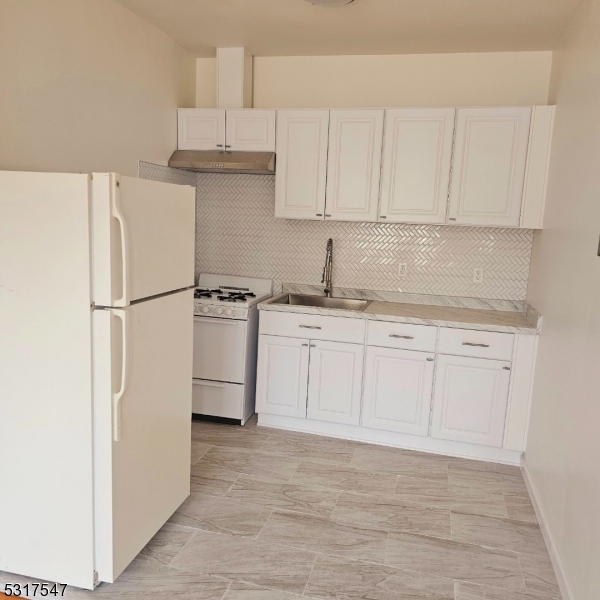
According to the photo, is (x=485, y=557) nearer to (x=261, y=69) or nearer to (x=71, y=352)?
(x=71, y=352)

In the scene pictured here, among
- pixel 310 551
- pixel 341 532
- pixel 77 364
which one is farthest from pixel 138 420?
pixel 341 532

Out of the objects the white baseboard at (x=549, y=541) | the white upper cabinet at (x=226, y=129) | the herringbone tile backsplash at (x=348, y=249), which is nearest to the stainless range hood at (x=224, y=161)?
the white upper cabinet at (x=226, y=129)

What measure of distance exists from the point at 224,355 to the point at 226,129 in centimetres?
167

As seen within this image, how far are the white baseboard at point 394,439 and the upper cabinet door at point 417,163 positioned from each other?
1502mm

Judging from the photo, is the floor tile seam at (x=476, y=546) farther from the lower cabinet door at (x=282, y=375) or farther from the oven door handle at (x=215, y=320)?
the oven door handle at (x=215, y=320)

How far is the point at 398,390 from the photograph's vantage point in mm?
3520

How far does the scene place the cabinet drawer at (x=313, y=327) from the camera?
11.7 ft

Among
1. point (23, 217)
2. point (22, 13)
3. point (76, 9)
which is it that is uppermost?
point (76, 9)

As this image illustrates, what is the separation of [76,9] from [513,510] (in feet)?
11.7

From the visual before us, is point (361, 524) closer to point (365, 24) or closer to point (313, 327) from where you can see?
point (313, 327)

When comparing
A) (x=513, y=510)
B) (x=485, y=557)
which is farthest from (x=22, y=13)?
(x=513, y=510)

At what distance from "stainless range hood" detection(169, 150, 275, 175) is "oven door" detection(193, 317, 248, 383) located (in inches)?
43.5

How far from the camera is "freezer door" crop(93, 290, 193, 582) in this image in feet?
6.46

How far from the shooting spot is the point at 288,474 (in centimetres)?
315
